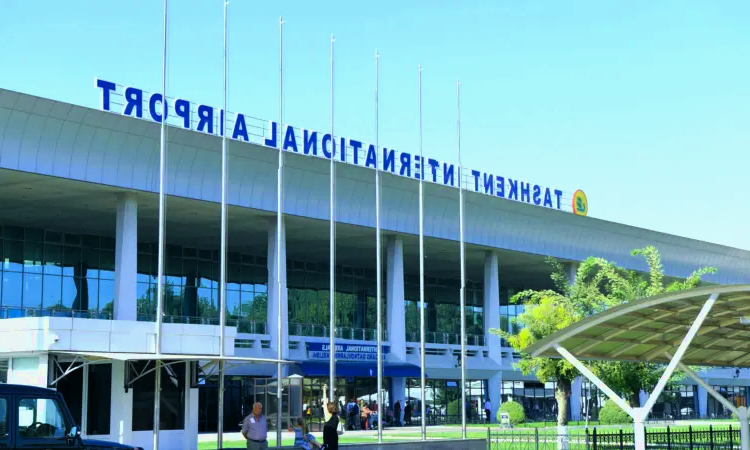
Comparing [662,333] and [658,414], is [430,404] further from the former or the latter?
[662,333]

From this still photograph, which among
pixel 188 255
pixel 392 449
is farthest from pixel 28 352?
pixel 188 255

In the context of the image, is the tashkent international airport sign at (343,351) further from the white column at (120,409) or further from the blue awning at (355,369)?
the white column at (120,409)

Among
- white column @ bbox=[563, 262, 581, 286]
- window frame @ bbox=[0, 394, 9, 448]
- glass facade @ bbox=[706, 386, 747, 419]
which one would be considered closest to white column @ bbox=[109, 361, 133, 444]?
window frame @ bbox=[0, 394, 9, 448]

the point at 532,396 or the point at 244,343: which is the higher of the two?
the point at 244,343

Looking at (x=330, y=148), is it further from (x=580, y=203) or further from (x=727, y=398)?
(x=727, y=398)

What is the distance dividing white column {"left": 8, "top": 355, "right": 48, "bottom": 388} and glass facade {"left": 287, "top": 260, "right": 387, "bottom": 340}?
36.7 m

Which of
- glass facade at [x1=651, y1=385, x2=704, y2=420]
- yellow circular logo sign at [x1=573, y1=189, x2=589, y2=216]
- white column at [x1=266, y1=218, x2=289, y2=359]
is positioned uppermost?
yellow circular logo sign at [x1=573, y1=189, x2=589, y2=216]

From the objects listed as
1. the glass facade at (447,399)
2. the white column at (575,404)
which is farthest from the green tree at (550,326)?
the white column at (575,404)

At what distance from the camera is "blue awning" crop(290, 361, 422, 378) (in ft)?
189

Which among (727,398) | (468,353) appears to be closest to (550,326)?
(468,353)

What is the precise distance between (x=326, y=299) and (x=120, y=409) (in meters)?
43.5

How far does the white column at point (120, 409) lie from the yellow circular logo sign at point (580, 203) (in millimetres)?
45880

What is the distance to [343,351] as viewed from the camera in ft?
195

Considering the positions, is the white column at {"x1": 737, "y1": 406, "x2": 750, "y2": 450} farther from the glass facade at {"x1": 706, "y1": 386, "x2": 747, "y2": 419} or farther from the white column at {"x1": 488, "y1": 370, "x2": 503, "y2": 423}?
the glass facade at {"x1": 706, "y1": 386, "x2": 747, "y2": 419}
